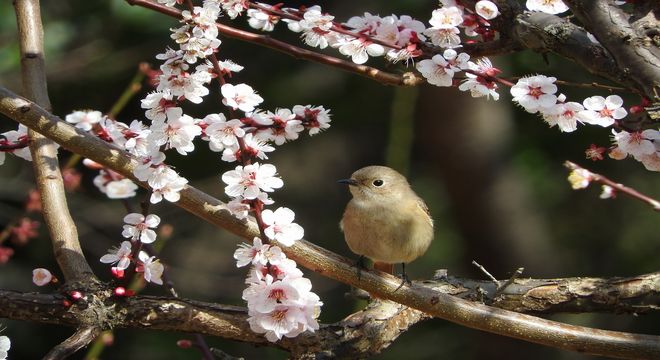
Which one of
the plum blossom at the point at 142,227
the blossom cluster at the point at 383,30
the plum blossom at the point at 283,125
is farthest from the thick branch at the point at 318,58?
the plum blossom at the point at 142,227

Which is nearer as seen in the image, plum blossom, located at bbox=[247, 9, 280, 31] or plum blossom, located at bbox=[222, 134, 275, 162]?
plum blossom, located at bbox=[222, 134, 275, 162]

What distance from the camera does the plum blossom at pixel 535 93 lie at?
202 cm

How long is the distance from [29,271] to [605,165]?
3630 mm

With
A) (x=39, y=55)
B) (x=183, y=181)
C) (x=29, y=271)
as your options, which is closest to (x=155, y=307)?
(x=183, y=181)

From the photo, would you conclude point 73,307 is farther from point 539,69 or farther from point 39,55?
point 539,69

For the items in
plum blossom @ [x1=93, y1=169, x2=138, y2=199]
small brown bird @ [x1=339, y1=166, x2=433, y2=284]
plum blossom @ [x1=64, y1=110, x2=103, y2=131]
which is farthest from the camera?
small brown bird @ [x1=339, y1=166, x2=433, y2=284]

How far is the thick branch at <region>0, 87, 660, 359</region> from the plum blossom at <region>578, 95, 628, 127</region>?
19.9 inches

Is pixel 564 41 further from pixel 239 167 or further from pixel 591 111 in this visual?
pixel 239 167

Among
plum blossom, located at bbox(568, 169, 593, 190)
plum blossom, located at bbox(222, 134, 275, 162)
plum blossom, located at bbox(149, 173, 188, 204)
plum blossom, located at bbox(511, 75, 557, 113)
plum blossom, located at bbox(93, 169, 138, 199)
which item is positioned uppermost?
plum blossom, located at bbox(511, 75, 557, 113)

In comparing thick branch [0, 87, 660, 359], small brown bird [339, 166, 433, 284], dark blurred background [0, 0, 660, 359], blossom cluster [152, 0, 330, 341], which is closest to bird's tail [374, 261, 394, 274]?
small brown bird [339, 166, 433, 284]

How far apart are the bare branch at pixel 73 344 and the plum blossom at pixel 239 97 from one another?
25.2 inches

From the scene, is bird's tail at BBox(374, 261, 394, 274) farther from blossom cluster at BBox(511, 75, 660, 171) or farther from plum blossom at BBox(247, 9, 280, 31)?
blossom cluster at BBox(511, 75, 660, 171)

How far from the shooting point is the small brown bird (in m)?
3.08

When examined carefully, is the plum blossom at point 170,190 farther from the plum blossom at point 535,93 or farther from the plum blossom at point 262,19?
the plum blossom at point 535,93
